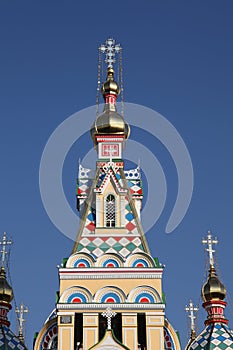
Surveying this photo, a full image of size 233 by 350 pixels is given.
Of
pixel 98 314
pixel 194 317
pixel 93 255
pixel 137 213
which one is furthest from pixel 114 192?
pixel 194 317

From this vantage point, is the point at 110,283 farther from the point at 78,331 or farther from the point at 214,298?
the point at 214,298

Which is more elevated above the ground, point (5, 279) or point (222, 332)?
point (5, 279)

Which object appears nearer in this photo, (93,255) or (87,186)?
(93,255)

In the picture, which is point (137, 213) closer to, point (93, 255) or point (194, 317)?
point (93, 255)

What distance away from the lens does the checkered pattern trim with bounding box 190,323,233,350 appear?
2198cm

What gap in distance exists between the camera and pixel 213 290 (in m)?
23.9

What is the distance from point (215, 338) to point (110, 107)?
862 centimetres

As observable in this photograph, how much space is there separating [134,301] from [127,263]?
3.68ft

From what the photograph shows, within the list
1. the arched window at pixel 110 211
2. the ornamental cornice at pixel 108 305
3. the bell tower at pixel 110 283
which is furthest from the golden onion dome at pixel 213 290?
the arched window at pixel 110 211

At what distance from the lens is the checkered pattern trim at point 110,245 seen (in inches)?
856

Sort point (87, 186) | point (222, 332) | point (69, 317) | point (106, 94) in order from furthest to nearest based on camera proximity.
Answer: point (106, 94) → point (87, 186) → point (222, 332) → point (69, 317)

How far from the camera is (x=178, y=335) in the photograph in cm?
2177

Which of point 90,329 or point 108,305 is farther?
point 108,305

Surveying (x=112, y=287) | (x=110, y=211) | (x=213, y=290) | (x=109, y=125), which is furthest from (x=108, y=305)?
(x=109, y=125)
